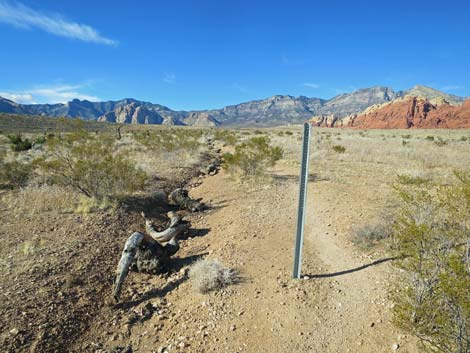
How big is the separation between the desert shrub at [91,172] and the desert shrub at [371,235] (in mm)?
7859

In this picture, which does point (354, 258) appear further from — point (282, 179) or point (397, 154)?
point (397, 154)

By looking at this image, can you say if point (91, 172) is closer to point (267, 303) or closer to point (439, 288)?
point (267, 303)

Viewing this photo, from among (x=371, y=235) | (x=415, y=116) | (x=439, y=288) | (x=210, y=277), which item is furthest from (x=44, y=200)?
(x=415, y=116)

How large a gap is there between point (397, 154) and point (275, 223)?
1802 cm

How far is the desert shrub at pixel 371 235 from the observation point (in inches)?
259

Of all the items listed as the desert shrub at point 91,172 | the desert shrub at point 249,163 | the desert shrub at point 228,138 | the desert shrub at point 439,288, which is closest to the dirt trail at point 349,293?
the desert shrub at point 439,288

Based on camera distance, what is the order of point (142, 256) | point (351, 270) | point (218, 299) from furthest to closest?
point (142, 256) < point (351, 270) < point (218, 299)

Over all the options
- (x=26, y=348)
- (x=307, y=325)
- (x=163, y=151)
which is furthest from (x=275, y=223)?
(x=163, y=151)

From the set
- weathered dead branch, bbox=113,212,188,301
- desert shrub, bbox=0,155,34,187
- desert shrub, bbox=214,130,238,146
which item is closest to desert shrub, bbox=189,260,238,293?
weathered dead branch, bbox=113,212,188,301

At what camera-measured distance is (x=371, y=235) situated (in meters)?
6.75

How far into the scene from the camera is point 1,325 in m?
4.21

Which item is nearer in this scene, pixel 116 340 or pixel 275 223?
pixel 116 340

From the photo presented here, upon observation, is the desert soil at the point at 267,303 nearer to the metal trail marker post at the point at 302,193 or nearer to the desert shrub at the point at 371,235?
the desert shrub at the point at 371,235

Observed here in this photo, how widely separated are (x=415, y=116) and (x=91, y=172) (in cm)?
12692
